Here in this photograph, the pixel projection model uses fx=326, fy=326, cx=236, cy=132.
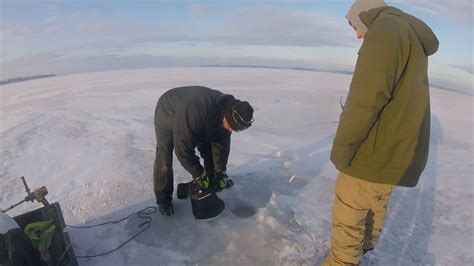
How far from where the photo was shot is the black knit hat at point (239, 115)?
105 inches

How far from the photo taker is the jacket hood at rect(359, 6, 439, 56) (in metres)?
1.79

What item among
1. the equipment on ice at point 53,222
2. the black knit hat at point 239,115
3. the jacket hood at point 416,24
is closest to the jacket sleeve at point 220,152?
the black knit hat at point 239,115

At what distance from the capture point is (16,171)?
4.51m

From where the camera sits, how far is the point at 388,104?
188 cm

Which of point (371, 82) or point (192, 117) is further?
point (192, 117)

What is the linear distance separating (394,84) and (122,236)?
2.55 meters

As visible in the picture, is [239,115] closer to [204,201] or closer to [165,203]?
[204,201]

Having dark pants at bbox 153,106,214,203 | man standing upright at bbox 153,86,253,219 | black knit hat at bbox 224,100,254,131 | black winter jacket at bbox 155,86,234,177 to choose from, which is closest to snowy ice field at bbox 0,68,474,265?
dark pants at bbox 153,106,214,203

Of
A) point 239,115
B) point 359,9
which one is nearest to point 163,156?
point 239,115

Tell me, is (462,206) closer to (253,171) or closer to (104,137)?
(253,171)

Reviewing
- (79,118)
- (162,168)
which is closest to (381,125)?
(162,168)

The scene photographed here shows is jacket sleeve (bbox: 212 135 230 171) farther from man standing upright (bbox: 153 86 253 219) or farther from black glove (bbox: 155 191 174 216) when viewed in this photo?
black glove (bbox: 155 191 174 216)

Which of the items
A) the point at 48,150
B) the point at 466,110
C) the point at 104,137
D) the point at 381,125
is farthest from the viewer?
the point at 466,110

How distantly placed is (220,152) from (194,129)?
0.75 m
